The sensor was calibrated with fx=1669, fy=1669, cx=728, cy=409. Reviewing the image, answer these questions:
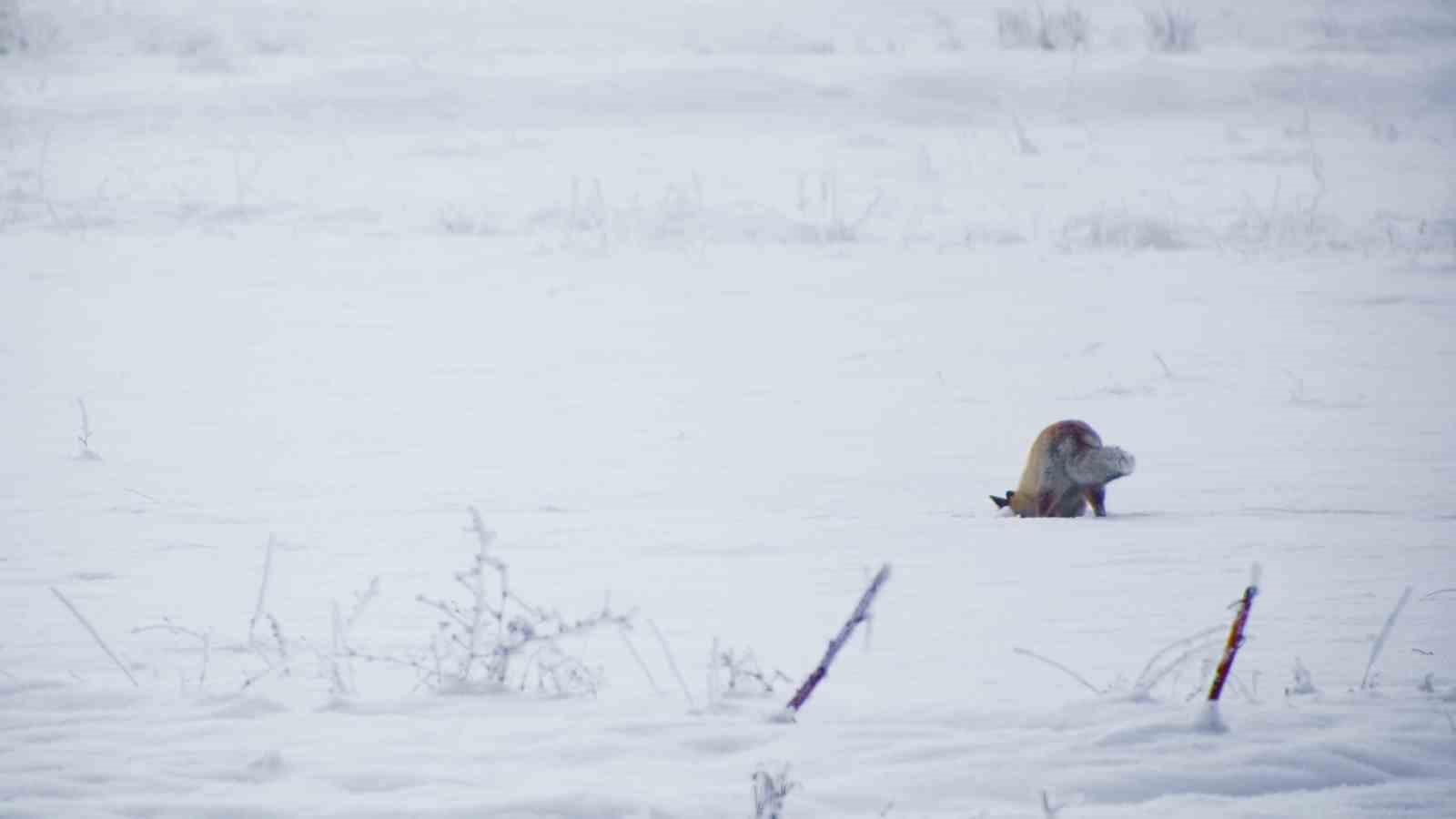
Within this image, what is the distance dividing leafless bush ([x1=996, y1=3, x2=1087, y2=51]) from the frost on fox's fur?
18.5 meters

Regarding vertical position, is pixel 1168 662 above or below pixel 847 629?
below

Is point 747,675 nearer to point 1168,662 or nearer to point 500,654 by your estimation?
point 500,654

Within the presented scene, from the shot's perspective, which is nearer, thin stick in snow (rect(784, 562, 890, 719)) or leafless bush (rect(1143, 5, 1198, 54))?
thin stick in snow (rect(784, 562, 890, 719))

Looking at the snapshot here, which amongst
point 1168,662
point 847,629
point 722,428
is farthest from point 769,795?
point 722,428

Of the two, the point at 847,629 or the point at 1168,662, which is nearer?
the point at 847,629

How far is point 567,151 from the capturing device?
18219 mm

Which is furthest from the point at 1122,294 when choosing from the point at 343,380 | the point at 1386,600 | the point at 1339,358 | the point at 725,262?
the point at 1386,600

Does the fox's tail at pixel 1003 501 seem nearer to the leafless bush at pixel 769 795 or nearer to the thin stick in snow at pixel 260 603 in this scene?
the thin stick in snow at pixel 260 603

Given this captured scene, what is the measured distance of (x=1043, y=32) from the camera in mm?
24078

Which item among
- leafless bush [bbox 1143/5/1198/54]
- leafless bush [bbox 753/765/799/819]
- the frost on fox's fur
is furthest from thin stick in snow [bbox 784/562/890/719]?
leafless bush [bbox 1143/5/1198/54]

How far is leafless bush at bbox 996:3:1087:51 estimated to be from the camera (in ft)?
78.7

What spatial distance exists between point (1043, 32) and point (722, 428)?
17.4 m

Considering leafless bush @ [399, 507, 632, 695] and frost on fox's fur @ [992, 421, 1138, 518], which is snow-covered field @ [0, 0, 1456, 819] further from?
frost on fox's fur @ [992, 421, 1138, 518]

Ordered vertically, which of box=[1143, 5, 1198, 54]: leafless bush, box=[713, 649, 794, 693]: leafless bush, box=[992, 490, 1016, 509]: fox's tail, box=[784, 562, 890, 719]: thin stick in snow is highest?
box=[1143, 5, 1198, 54]: leafless bush
